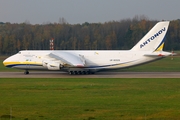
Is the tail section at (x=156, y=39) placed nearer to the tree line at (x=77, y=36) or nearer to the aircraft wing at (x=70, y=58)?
the aircraft wing at (x=70, y=58)

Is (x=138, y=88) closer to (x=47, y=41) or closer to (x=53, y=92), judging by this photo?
(x=53, y=92)

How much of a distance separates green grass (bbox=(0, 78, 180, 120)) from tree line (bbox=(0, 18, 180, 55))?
8392 cm

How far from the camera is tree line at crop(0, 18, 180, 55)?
116 meters

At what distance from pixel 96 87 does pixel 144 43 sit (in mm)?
17516

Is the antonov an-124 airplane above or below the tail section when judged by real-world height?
below

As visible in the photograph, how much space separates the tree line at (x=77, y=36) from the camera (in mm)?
115562

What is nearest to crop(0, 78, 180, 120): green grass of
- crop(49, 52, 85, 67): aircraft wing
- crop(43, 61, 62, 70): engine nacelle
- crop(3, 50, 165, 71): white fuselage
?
crop(49, 52, 85, 67): aircraft wing

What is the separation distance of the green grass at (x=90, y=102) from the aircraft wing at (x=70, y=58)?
12.4m

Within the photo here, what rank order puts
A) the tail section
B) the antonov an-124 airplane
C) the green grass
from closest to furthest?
the green grass
the antonov an-124 airplane
the tail section

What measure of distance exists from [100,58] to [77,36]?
265 ft

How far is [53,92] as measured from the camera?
28.3 meters

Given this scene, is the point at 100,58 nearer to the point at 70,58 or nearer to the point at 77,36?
the point at 70,58

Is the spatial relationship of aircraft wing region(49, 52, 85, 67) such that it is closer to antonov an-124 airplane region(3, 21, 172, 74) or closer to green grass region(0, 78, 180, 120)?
antonov an-124 airplane region(3, 21, 172, 74)

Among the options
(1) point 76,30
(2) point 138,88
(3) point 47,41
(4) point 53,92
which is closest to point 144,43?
(2) point 138,88
